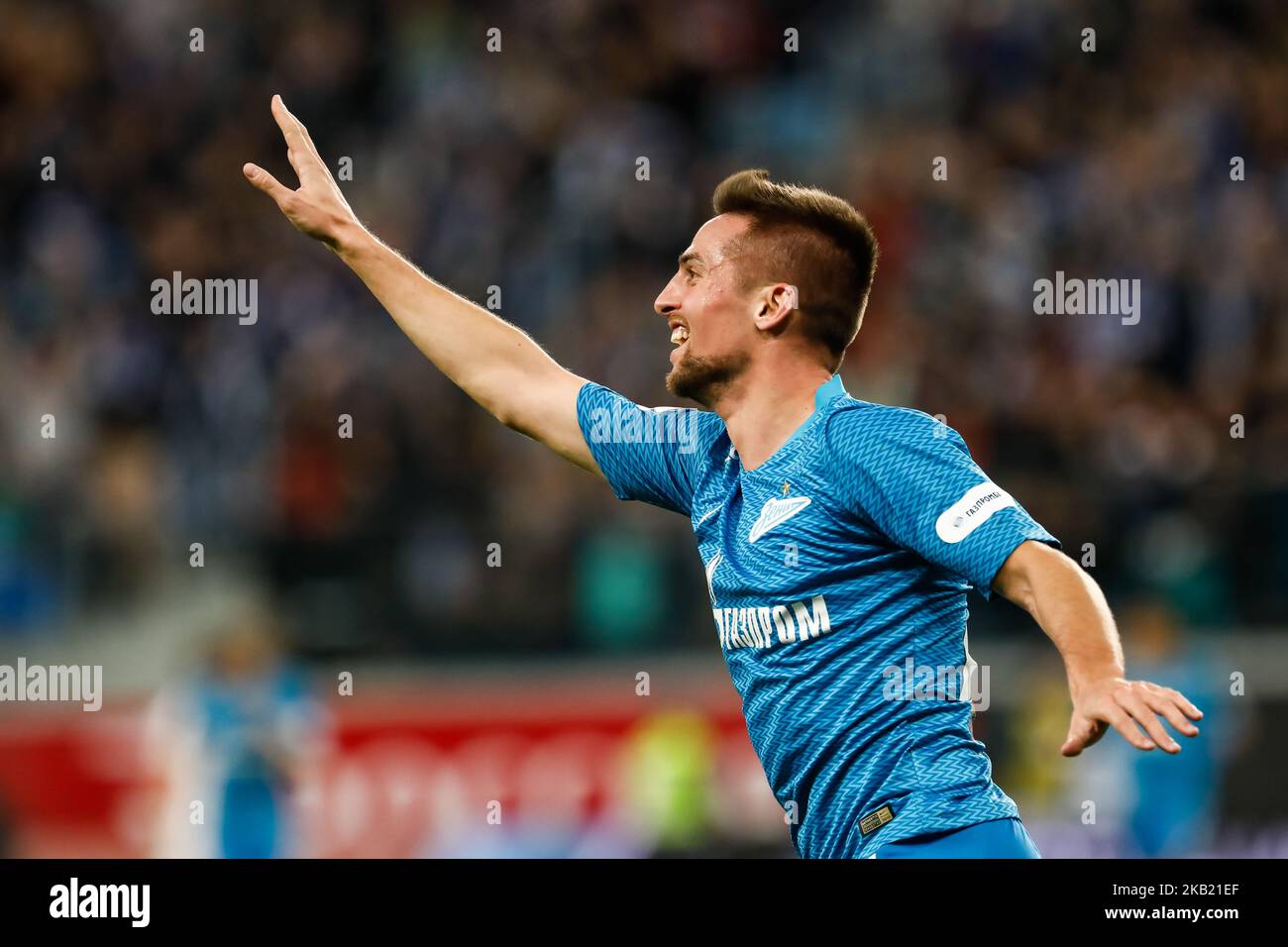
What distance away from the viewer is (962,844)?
4.07 meters

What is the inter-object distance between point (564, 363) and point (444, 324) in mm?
7707

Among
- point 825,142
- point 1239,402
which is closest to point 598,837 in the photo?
point 1239,402

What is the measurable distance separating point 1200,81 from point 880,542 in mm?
11406

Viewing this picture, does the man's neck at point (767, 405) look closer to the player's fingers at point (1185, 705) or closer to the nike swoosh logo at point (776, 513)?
the nike swoosh logo at point (776, 513)

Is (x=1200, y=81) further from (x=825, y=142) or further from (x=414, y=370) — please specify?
(x=414, y=370)

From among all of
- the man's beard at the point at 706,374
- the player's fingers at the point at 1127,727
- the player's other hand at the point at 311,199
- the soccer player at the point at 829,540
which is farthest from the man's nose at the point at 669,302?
the player's fingers at the point at 1127,727

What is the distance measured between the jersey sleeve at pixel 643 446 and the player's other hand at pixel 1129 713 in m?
1.46

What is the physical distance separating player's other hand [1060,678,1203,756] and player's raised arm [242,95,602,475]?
1.86 meters

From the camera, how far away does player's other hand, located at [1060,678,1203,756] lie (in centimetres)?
344

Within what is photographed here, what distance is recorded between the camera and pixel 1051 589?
381 centimetres

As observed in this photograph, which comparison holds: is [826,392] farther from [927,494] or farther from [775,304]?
[927,494]

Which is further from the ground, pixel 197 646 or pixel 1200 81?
pixel 1200 81

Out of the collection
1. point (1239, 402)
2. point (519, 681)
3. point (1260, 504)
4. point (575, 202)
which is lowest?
point (519, 681)

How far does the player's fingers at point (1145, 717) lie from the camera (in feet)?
11.2
